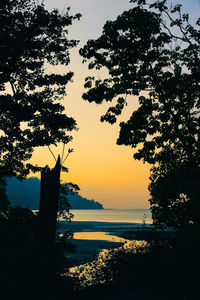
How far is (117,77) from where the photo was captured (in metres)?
17.8

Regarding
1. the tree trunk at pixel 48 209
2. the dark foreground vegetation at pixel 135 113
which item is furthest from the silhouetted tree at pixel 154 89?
the tree trunk at pixel 48 209

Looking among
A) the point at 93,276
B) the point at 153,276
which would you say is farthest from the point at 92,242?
the point at 153,276

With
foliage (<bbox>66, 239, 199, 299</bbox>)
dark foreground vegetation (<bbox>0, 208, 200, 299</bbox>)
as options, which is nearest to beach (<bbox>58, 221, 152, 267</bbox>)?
dark foreground vegetation (<bbox>0, 208, 200, 299</bbox>)

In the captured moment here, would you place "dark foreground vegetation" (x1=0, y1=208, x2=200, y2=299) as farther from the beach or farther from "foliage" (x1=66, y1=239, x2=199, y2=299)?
the beach

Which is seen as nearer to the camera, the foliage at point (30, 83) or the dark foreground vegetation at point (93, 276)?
the dark foreground vegetation at point (93, 276)

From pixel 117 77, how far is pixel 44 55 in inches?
195

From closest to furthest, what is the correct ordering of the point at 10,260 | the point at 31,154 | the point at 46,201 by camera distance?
the point at 10,260, the point at 46,201, the point at 31,154

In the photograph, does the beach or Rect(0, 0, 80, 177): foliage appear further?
the beach

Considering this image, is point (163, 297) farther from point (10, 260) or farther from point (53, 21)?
point (53, 21)

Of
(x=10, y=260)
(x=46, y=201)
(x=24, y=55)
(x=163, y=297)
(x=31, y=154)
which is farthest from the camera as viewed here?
(x=31, y=154)

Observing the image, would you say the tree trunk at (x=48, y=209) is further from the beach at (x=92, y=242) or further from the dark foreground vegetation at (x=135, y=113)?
the dark foreground vegetation at (x=135, y=113)

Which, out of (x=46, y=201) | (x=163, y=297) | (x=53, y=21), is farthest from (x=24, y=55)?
(x=163, y=297)

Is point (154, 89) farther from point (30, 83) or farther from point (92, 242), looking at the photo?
point (92, 242)

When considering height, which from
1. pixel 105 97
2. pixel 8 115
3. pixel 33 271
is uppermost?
pixel 105 97
